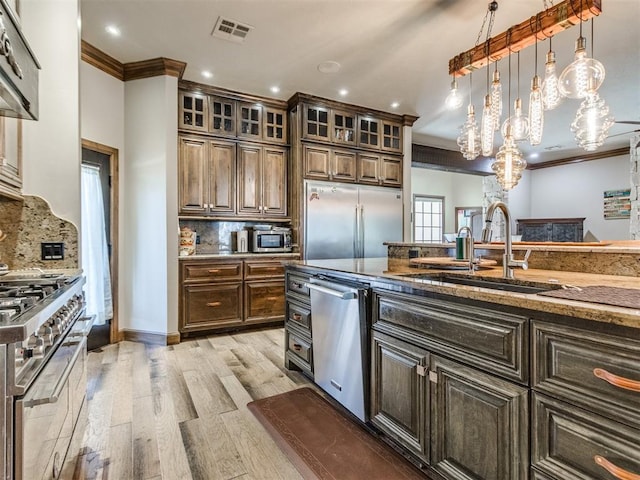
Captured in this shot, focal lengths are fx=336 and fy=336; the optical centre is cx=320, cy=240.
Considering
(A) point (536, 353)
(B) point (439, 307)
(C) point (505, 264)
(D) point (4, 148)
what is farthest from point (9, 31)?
(C) point (505, 264)

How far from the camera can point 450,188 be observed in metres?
9.78

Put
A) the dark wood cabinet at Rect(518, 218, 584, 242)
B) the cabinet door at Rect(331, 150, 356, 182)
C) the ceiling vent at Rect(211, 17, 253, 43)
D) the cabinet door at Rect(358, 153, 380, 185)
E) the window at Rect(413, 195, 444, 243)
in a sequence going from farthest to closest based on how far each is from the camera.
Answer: the window at Rect(413, 195, 444, 243), the dark wood cabinet at Rect(518, 218, 584, 242), the cabinet door at Rect(358, 153, 380, 185), the cabinet door at Rect(331, 150, 356, 182), the ceiling vent at Rect(211, 17, 253, 43)

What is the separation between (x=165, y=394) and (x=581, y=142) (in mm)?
3808

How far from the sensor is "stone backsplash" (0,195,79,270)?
6.63 ft

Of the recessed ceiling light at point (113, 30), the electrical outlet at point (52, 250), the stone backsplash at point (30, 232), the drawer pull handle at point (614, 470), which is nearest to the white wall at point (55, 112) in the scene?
the stone backsplash at point (30, 232)

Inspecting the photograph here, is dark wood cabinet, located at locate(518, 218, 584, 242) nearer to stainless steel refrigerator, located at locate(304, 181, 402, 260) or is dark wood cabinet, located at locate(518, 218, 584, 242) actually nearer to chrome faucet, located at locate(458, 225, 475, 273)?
stainless steel refrigerator, located at locate(304, 181, 402, 260)

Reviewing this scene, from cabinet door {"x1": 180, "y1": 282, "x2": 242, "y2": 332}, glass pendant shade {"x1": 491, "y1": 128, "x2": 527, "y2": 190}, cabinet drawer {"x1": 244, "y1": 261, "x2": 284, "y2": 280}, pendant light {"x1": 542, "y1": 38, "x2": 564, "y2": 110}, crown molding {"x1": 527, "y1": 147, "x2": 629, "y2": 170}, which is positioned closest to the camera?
pendant light {"x1": 542, "y1": 38, "x2": 564, "y2": 110}

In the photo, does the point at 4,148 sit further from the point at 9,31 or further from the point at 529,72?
the point at 529,72

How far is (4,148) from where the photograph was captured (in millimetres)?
1822

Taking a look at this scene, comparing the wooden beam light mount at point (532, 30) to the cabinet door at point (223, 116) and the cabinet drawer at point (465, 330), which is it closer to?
the cabinet drawer at point (465, 330)

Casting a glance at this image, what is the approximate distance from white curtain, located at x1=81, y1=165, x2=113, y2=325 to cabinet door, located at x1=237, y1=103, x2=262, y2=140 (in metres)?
1.72

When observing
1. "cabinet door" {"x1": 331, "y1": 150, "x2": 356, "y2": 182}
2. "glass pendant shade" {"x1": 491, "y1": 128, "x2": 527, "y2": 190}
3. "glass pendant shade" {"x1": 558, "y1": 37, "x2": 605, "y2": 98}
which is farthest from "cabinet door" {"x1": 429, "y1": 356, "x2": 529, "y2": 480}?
"cabinet door" {"x1": 331, "y1": 150, "x2": 356, "y2": 182}

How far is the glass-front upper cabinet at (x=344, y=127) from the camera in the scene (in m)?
4.68

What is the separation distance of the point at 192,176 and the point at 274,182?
1037 millimetres
